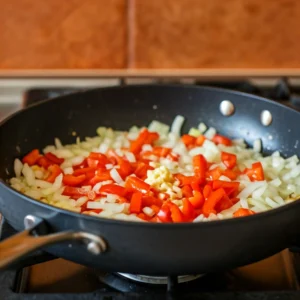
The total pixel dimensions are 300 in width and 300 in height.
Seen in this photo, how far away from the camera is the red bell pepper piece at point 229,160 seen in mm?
1118

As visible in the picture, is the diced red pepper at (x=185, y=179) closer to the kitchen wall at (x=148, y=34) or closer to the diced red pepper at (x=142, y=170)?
the diced red pepper at (x=142, y=170)

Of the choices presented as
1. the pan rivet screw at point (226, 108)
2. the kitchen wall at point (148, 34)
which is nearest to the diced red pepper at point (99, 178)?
the pan rivet screw at point (226, 108)

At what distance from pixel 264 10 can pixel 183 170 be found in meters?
0.52

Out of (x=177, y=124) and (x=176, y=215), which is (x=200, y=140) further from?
(x=176, y=215)

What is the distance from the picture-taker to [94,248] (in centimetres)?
76

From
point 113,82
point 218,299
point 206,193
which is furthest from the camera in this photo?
point 113,82

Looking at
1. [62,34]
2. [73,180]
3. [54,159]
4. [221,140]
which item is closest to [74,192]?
[73,180]

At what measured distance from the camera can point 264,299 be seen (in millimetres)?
839

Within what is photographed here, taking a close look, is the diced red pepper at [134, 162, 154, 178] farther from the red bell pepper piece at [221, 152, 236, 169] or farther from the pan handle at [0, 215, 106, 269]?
the pan handle at [0, 215, 106, 269]

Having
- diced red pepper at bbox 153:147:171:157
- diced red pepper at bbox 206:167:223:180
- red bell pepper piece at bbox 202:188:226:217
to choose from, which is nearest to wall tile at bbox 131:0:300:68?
diced red pepper at bbox 153:147:171:157

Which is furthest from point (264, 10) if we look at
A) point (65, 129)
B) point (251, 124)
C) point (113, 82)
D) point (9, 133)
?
point (9, 133)

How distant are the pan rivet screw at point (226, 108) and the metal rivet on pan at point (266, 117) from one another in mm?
69

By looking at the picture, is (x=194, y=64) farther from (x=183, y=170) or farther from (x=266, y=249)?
(x=266, y=249)

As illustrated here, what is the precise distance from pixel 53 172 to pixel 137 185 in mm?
187
